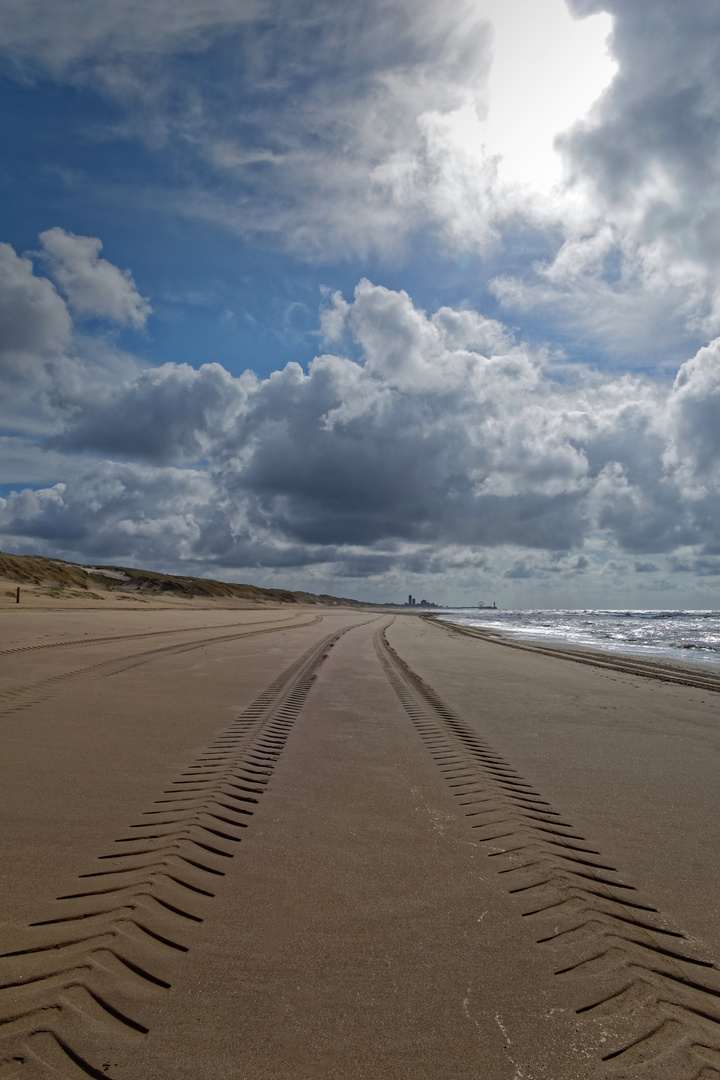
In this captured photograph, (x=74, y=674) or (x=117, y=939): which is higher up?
(x=117, y=939)

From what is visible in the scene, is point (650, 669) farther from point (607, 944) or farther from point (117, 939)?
point (117, 939)

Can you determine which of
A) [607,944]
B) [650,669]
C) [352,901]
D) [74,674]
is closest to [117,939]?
[352,901]

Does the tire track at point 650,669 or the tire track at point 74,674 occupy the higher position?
the tire track at point 650,669

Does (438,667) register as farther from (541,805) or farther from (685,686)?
(541,805)

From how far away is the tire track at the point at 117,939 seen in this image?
5.93 ft

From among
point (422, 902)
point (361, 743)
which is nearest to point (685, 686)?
point (361, 743)

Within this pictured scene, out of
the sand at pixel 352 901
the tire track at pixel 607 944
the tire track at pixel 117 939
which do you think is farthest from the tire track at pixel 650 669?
the tire track at pixel 117 939

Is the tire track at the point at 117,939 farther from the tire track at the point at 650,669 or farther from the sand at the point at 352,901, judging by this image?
the tire track at the point at 650,669

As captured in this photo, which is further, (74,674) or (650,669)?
(650,669)

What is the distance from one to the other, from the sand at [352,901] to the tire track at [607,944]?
1 cm

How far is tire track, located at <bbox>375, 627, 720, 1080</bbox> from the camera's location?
6.21 ft

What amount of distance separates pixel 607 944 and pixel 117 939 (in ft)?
6.98

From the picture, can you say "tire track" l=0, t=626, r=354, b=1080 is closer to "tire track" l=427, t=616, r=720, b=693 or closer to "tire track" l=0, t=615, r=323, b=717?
"tire track" l=0, t=615, r=323, b=717

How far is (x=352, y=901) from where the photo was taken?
108 inches
